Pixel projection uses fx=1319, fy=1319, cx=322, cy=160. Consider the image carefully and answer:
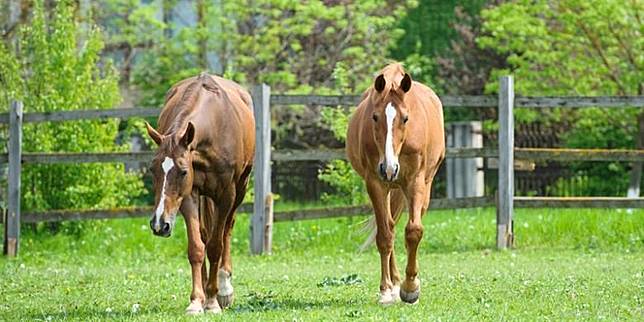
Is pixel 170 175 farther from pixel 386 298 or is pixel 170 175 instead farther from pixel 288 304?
pixel 386 298

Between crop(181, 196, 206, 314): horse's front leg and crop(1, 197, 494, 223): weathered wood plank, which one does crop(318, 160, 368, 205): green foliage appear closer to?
crop(1, 197, 494, 223): weathered wood plank

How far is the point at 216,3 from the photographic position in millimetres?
27406

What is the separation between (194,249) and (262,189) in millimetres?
7062

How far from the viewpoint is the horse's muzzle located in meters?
8.85

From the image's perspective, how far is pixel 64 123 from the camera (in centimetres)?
→ 1781

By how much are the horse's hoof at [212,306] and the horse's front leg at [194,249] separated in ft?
0.55

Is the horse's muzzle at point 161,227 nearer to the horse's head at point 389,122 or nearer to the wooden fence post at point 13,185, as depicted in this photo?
the horse's head at point 389,122

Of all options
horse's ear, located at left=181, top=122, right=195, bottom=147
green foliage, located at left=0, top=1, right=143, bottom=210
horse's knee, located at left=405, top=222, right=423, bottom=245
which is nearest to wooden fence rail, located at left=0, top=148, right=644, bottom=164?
green foliage, located at left=0, top=1, right=143, bottom=210

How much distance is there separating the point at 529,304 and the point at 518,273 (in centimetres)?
319

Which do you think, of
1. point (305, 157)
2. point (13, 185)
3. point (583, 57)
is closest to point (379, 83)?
point (305, 157)

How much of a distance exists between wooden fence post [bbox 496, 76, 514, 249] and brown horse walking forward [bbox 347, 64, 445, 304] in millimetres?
5638

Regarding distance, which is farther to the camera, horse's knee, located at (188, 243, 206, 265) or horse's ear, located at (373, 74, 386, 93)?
horse's ear, located at (373, 74, 386, 93)

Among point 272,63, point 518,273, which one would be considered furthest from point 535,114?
point 518,273

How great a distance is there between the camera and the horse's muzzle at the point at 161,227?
29.0 feet
